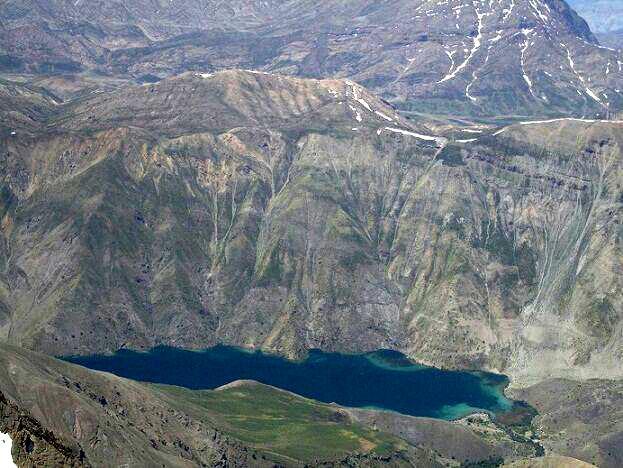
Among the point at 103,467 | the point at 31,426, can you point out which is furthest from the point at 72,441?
A: the point at 31,426

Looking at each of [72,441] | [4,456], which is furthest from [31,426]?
[72,441]

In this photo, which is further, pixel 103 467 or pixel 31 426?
pixel 103 467

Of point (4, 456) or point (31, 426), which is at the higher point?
point (4, 456)

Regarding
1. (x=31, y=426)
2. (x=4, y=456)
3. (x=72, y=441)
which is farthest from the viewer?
(x=72, y=441)

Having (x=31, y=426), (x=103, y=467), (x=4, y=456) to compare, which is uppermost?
(x=4, y=456)

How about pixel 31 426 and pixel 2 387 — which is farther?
pixel 2 387

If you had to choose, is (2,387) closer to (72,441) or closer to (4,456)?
(72,441)

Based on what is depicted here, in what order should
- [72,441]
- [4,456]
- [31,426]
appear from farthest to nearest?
[72,441], [31,426], [4,456]

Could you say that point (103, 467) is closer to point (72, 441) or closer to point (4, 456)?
point (72, 441)

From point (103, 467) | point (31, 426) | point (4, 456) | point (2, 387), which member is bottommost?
point (103, 467)
